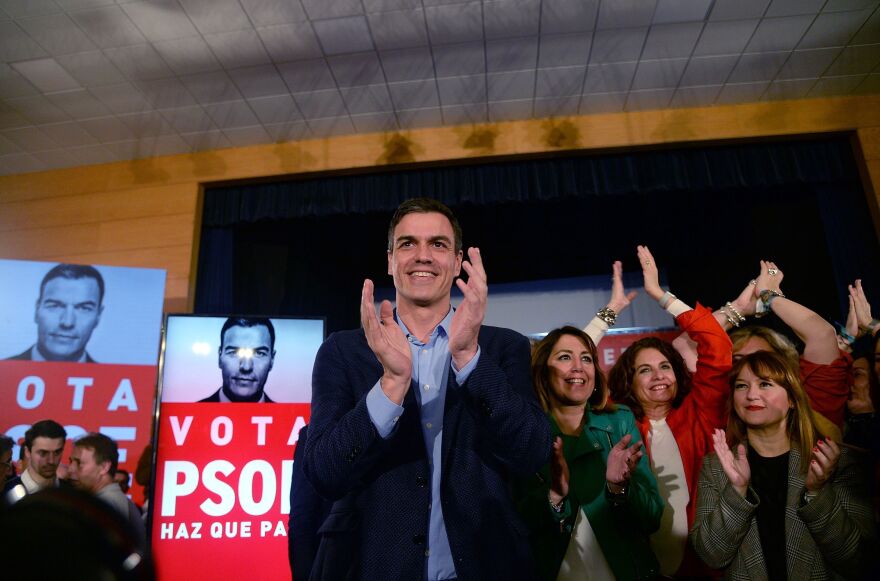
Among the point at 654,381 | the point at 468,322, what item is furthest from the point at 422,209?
the point at 654,381

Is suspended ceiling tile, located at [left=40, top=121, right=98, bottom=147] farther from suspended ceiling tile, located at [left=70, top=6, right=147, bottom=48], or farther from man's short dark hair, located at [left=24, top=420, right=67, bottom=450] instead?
man's short dark hair, located at [left=24, top=420, right=67, bottom=450]

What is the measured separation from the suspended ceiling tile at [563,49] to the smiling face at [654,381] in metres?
2.64

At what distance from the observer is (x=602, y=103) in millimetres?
5000

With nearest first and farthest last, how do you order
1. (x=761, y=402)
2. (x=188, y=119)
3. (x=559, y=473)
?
(x=559, y=473) < (x=761, y=402) < (x=188, y=119)

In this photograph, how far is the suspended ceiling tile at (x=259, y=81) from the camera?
441cm

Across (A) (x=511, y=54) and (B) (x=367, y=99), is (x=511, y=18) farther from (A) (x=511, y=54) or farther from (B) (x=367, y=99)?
(B) (x=367, y=99)

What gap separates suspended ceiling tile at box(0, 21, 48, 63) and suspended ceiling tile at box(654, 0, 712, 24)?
4.25m

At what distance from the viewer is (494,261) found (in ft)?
21.4

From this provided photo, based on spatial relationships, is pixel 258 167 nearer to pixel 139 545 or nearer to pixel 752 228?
pixel 752 228

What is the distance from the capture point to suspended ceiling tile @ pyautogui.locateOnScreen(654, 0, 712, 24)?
3.91 meters

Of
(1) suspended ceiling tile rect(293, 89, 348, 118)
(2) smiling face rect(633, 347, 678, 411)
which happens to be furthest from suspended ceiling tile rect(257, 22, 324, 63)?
(2) smiling face rect(633, 347, 678, 411)

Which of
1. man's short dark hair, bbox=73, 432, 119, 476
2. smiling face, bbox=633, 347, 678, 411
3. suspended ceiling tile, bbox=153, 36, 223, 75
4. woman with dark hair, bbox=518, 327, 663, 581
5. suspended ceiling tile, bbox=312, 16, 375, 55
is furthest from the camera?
suspended ceiling tile, bbox=153, 36, 223, 75

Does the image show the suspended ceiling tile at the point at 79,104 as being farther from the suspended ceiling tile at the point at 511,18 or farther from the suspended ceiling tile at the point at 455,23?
the suspended ceiling tile at the point at 511,18

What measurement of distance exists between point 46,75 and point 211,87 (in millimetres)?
1177
